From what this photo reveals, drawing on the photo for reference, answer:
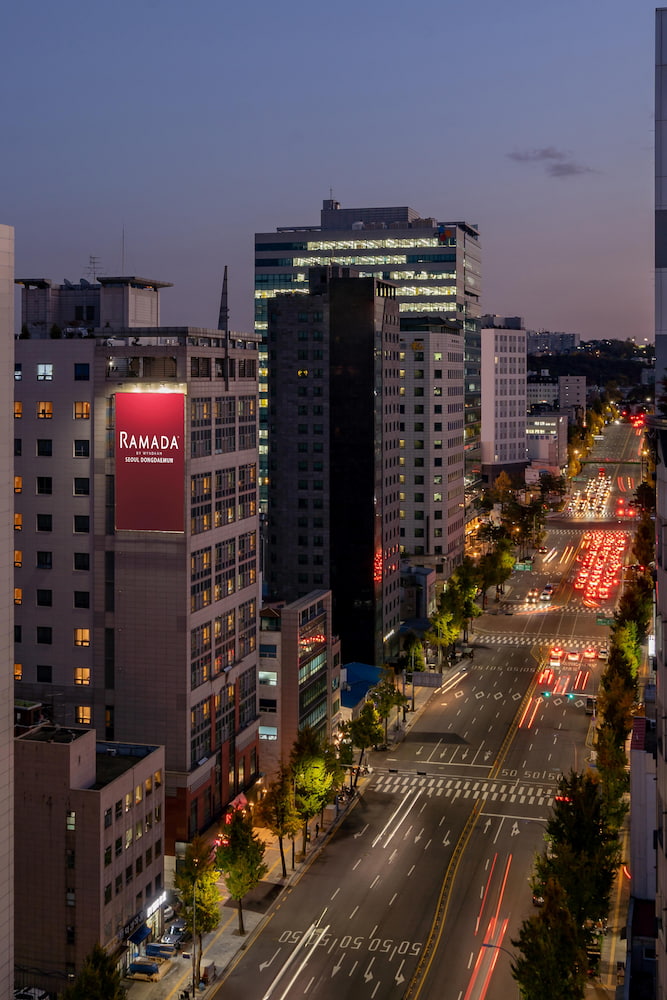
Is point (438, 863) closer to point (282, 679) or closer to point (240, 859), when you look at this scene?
point (240, 859)

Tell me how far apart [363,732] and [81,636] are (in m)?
30.9

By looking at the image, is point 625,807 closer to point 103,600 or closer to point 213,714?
point 213,714

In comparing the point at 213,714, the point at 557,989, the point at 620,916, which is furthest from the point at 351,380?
the point at 557,989

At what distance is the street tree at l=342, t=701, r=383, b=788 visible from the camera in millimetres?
119875

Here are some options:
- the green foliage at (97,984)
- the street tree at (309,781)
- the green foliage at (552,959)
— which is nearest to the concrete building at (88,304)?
the street tree at (309,781)

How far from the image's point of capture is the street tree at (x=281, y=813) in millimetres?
96875

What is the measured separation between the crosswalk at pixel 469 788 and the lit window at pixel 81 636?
1287 inches

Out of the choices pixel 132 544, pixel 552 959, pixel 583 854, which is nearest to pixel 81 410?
pixel 132 544

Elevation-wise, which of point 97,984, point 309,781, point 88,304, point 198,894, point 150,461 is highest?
point 88,304

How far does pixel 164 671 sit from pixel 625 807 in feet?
128

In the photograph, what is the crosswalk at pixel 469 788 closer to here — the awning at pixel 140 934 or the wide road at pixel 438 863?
the wide road at pixel 438 863

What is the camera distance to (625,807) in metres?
94.9

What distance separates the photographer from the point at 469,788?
117 meters

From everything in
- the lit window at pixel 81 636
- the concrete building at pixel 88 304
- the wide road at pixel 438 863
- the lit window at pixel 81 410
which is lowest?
the wide road at pixel 438 863
